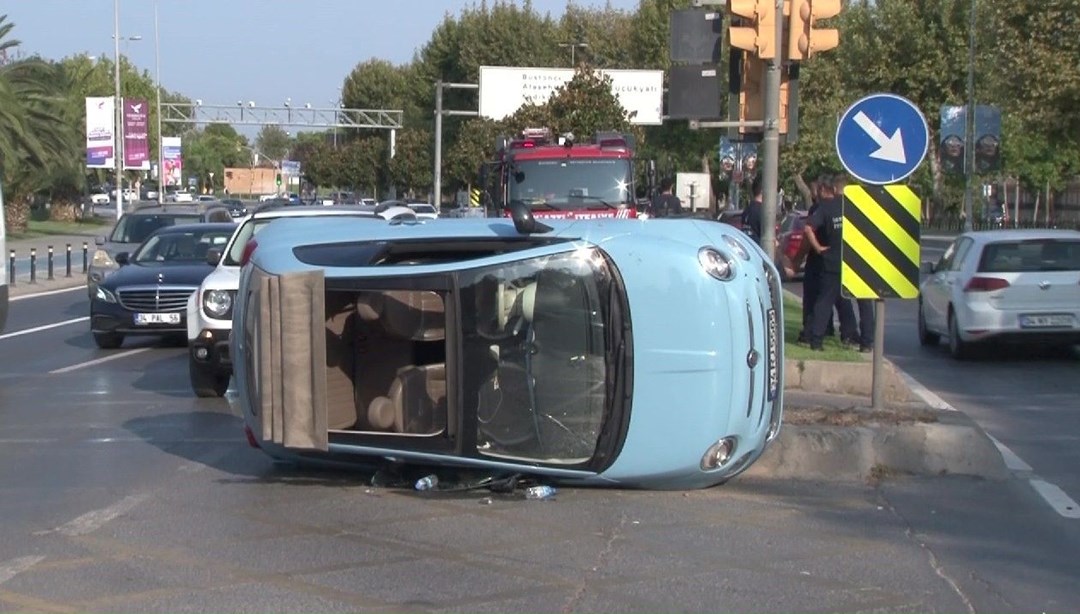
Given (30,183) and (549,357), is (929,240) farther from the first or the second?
(549,357)

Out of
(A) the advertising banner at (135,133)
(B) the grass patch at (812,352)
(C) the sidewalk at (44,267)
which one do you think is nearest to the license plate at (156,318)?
(C) the sidewalk at (44,267)

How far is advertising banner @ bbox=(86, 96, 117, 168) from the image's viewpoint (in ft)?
160

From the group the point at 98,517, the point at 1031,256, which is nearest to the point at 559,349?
the point at 98,517

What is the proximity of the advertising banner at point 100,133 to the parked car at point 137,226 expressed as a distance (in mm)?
20963

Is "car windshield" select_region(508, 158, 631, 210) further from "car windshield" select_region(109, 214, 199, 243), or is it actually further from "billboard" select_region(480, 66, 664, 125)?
"billboard" select_region(480, 66, 664, 125)

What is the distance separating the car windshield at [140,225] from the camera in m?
26.7

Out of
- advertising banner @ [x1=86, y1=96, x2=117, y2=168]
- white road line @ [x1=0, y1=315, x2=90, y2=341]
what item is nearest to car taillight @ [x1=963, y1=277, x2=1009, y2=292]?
white road line @ [x1=0, y1=315, x2=90, y2=341]

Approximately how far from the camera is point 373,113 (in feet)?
283

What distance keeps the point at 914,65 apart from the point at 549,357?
43.1 metres

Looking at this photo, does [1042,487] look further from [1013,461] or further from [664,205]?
[664,205]

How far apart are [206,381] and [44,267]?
97.3ft

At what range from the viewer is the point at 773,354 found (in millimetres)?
8703

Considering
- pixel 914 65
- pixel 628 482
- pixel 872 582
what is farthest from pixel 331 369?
pixel 914 65

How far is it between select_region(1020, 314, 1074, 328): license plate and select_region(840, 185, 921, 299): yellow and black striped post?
6.29 metres
